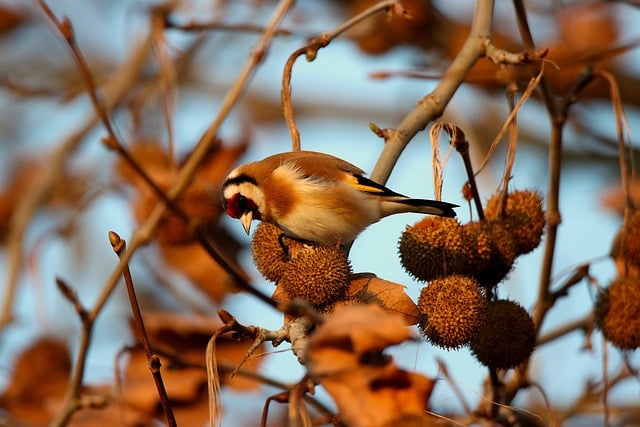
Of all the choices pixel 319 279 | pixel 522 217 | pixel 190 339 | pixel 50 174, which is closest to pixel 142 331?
pixel 319 279

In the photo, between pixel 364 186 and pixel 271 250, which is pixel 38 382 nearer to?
pixel 271 250

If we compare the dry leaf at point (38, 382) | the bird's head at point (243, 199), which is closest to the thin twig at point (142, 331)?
the bird's head at point (243, 199)

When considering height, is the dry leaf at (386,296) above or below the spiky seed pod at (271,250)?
below

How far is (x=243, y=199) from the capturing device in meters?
3.46

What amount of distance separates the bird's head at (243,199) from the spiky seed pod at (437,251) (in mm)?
1106

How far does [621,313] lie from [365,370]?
1328 mm

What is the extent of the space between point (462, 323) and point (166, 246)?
2.10m

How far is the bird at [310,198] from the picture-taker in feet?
10.4

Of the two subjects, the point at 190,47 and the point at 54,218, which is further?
the point at 54,218

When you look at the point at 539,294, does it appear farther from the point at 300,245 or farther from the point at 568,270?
the point at 300,245

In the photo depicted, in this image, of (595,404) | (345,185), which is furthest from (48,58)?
(595,404)

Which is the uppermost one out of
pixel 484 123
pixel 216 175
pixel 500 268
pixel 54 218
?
pixel 484 123

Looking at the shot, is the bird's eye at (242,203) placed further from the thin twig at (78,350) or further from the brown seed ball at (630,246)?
the brown seed ball at (630,246)

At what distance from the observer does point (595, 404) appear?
3416 mm
